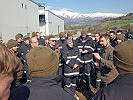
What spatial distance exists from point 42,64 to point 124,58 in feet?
2.97

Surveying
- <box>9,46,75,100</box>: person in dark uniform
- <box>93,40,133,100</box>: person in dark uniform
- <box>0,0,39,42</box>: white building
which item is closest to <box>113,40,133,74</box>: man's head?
<box>93,40,133,100</box>: person in dark uniform

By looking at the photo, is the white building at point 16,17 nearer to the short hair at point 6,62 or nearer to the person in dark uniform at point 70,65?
the person in dark uniform at point 70,65

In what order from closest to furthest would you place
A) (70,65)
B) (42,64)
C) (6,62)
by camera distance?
1. (6,62)
2. (42,64)
3. (70,65)

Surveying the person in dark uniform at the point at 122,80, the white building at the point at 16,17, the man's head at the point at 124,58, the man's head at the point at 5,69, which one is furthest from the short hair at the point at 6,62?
the white building at the point at 16,17

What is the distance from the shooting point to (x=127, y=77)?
1.41 metres

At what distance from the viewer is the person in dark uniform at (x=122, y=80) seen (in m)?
1.31

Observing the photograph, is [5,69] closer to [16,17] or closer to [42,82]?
[42,82]

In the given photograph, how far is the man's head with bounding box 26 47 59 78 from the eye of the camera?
1527mm

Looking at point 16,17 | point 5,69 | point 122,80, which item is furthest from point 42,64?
point 16,17

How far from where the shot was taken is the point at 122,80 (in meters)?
1.41

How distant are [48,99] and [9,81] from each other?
1.74 ft

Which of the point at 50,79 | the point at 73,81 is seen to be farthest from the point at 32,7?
the point at 50,79

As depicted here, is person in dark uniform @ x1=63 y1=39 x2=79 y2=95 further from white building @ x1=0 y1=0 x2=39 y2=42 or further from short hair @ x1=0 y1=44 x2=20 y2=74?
white building @ x1=0 y1=0 x2=39 y2=42

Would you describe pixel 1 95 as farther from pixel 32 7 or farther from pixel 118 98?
pixel 32 7
